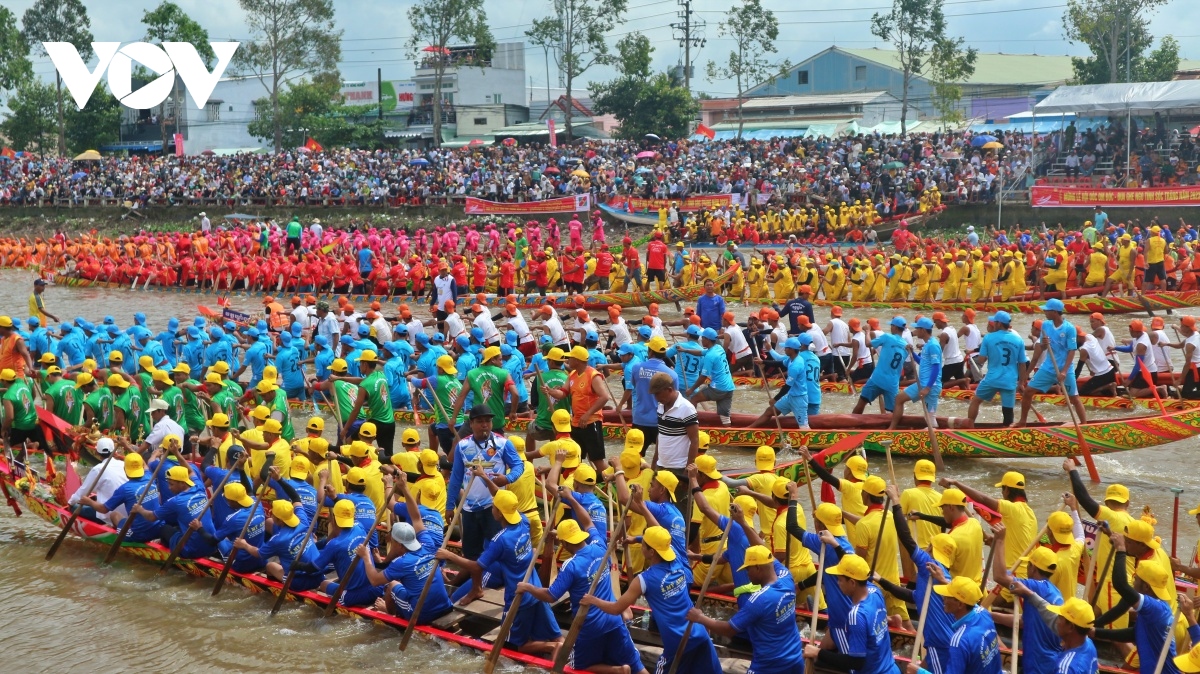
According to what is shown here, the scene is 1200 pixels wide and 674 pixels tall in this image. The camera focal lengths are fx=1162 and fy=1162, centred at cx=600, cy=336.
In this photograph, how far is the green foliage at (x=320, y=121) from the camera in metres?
53.9

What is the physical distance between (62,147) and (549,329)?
51447 millimetres

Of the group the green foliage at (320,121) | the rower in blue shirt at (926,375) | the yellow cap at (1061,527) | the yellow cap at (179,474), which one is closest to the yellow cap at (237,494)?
the yellow cap at (179,474)

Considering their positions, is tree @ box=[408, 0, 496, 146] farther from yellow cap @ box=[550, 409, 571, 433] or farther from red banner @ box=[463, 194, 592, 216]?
yellow cap @ box=[550, 409, 571, 433]

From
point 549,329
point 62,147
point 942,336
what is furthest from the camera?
point 62,147

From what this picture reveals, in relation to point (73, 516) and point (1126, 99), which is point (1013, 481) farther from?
point (1126, 99)

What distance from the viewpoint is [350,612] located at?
28.9ft

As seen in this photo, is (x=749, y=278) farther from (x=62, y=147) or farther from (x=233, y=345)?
(x=62, y=147)

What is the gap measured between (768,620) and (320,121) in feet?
167

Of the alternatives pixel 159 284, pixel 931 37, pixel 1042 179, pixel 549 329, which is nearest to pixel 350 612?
pixel 549 329

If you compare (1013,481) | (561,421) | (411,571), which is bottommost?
(411,571)

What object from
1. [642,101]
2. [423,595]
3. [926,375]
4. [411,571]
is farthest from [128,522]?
[642,101]

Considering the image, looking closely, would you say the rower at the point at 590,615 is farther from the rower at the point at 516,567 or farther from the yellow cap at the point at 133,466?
the yellow cap at the point at 133,466

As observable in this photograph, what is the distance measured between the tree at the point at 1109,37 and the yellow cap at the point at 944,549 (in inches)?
1464

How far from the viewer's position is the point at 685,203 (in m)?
35.8
